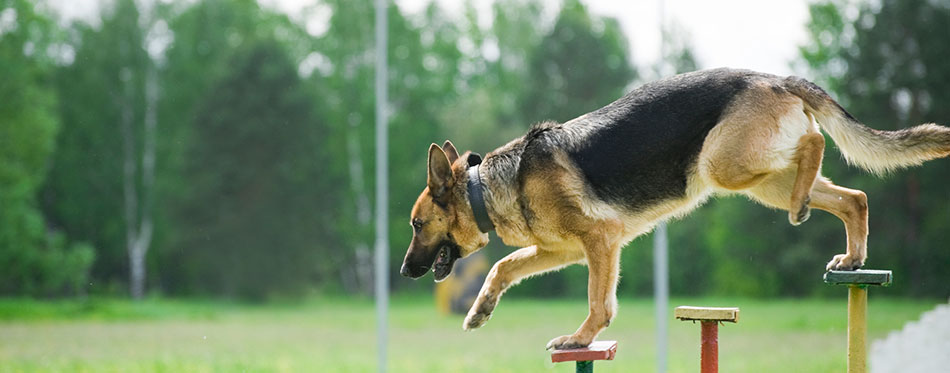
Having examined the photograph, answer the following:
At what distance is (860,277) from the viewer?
377 centimetres

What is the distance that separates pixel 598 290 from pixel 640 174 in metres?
0.58

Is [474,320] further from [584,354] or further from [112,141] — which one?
[112,141]

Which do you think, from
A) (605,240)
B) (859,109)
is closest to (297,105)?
(859,109)

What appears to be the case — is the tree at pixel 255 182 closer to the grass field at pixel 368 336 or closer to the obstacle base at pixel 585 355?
the grass field at pixel 368 336

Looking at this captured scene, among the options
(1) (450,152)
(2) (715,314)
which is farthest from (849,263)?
(1) (450,152)

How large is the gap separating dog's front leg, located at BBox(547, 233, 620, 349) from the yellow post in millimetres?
1138

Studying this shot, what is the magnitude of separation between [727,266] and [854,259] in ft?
64.8

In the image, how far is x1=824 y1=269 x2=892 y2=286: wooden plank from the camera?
3730 mm

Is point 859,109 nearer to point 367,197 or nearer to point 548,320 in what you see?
point 548,320

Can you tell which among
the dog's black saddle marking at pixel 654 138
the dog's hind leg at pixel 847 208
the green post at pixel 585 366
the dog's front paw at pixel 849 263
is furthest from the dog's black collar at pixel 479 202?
the dog's front paw at pixel 849 263

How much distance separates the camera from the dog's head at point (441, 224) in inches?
161

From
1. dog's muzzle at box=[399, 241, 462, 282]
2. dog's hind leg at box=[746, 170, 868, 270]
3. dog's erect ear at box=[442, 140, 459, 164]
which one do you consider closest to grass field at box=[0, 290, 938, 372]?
dog's erect ear at box=[442, 140, 459, 164]

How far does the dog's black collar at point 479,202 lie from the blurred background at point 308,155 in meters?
15.1

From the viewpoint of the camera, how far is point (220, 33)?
28281mm
